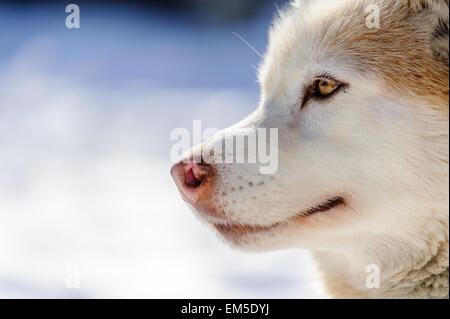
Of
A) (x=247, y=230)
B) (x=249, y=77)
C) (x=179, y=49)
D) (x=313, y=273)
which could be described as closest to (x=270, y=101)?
(x=247, y=230)

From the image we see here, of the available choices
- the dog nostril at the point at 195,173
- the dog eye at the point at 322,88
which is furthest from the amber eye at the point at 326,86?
the dog nostril at the point at 195,173

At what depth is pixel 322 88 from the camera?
212 cm

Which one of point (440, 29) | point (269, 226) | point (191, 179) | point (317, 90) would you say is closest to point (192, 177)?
point (191, 179)

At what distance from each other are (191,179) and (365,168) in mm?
625

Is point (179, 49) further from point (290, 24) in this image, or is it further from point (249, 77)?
point (290, 24)

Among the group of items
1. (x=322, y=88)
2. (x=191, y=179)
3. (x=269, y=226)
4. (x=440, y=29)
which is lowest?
(x=269, y=226)

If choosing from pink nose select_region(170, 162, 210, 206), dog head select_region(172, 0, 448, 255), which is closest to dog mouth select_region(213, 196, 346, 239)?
dog head select_region(172, 0, 448, 255)

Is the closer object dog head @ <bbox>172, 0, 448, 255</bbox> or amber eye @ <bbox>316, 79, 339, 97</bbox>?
dog head @ <bbox>172, 0, 448, 255</bbox>

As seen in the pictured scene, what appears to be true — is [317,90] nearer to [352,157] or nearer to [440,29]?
[352,157]

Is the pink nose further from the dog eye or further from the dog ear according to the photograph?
the dog ear

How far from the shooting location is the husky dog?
1.99 meters
